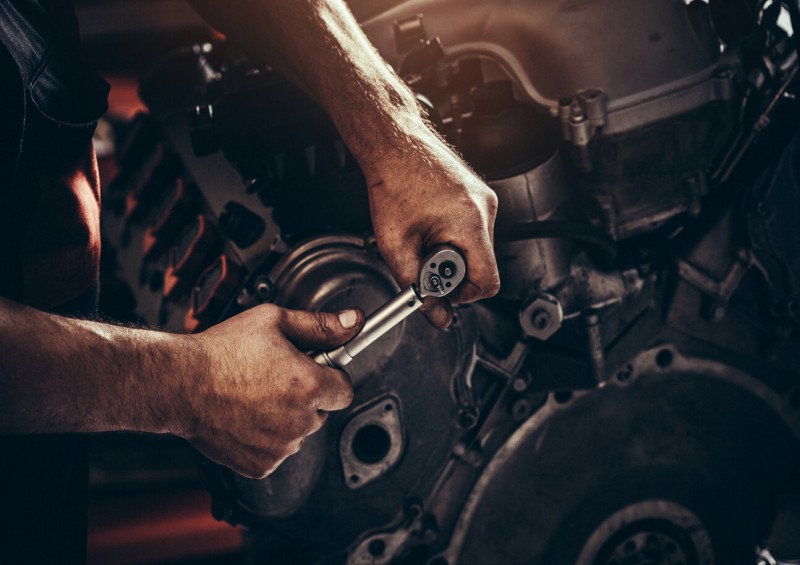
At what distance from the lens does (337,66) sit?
0.85 meters

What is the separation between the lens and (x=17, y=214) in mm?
723

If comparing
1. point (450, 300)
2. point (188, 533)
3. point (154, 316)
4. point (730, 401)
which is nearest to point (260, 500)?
point (450, 300)

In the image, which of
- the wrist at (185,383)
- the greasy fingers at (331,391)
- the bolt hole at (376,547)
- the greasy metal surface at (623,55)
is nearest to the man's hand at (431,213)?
the greasy fingers at (331,391)

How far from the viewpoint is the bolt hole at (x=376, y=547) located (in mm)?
1038

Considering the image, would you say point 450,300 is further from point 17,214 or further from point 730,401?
point 730,401

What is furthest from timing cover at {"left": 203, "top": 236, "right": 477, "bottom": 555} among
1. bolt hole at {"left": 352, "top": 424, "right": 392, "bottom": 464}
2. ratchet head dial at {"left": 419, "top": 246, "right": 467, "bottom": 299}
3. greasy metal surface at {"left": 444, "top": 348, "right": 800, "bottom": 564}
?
ratchet head dial at {"left": 419, "top": 246, "right": 467, "bottom": 299}

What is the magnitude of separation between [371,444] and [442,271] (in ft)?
1.25

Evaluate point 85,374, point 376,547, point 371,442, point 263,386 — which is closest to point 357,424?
point 371,442

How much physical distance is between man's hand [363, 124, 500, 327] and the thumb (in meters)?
0.07

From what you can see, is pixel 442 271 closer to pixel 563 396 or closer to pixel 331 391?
pixel 331 391

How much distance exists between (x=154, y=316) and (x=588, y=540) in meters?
0.83

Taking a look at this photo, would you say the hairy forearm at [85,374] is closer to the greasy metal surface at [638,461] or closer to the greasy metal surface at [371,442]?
the greasy metal surface at [371,442]

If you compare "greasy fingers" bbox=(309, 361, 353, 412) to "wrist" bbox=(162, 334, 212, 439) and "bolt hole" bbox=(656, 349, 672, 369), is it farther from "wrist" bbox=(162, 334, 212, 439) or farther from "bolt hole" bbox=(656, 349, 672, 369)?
"bolt hole" bbox=(656, 349, 672, 369)

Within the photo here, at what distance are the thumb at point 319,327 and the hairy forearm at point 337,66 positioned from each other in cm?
17
